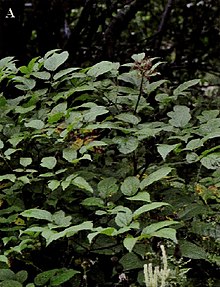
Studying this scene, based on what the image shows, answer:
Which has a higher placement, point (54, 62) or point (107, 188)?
point (54, 62)

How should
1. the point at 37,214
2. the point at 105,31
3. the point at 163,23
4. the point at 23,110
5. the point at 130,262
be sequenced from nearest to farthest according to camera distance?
1. the point at 37,214
2. the point at 130,262
3. the point at 23,110
4. the point at 105,31
5. the point at 163,23

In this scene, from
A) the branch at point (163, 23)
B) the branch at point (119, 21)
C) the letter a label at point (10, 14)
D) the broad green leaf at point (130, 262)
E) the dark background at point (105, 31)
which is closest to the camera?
the broad green leaf at point (130, 262)

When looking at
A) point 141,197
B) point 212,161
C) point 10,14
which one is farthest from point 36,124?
point 10,14

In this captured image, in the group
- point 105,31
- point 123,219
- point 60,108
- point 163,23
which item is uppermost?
point 60,108

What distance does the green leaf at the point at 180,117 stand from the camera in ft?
4.86

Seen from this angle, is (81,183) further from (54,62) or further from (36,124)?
(54,62)

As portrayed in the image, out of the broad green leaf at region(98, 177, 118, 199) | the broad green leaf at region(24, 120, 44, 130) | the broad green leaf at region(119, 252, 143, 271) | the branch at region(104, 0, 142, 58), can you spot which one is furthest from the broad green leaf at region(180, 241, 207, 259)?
the branch at region(104, 0, 142, 58)

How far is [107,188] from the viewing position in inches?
55.1

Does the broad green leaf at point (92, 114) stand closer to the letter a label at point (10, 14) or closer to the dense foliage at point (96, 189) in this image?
the dense foliage at point (96, 189)

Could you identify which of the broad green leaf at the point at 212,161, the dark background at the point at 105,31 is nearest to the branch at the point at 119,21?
the dark background at the point at 105,31

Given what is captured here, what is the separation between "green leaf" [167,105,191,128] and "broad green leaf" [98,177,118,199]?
0.74 feet

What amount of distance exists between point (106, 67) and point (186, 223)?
46 centimetres

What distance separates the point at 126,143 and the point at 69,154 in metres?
0.14

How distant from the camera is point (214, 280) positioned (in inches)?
62.5
